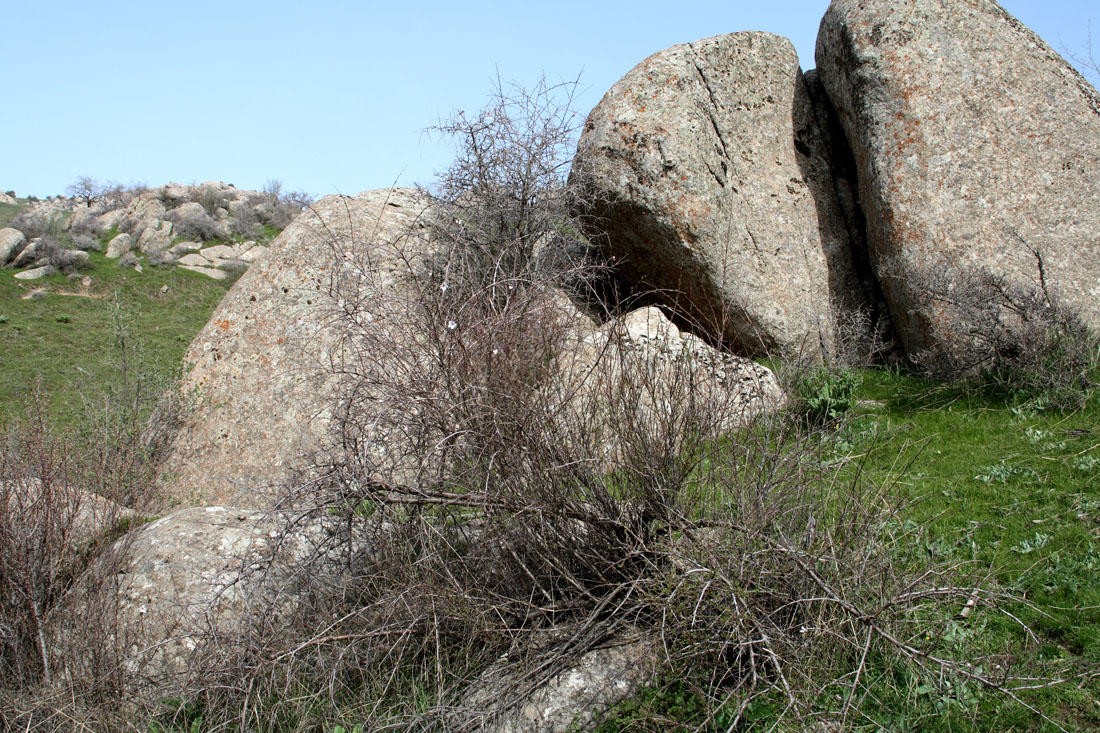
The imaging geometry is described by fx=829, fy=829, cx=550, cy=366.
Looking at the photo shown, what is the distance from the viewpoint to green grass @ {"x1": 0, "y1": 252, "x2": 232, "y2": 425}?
10078 millimetres

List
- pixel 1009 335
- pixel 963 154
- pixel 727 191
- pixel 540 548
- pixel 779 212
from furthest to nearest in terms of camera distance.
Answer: pixel 779 212 < pixel 727 191 < pixel 963 154 < pixel 1009 335 < pixel 540 548

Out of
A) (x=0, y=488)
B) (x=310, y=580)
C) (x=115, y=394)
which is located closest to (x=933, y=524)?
(x=310, y=580)

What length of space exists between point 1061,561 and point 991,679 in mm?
1027

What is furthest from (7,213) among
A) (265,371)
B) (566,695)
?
(566,695)

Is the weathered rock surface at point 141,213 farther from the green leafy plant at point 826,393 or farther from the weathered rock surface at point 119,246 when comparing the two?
the green leafy plant at point 826,393

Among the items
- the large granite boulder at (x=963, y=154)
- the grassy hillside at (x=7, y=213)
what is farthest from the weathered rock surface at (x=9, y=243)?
the large granite boulder at (x=963, y=154)

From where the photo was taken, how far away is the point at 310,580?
461 centimetres

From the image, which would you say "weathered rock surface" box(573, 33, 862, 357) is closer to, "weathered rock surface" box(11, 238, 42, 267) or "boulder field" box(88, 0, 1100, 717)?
"boulder field" box(88, 0, 1100, 717)

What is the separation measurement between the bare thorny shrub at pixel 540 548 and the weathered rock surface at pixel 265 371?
2.71 m

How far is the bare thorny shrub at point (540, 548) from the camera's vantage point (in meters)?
3.74

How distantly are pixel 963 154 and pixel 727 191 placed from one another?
212 centimetres

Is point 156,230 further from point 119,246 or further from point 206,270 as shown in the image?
point 206,270

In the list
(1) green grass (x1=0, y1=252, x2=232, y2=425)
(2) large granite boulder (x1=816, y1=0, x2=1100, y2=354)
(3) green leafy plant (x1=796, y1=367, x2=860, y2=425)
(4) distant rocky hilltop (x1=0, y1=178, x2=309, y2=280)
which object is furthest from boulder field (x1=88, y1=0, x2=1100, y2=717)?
(4) distant rocky hilltop (x1=0, y1=178, x2=309, y2=280)

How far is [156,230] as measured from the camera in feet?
68.5
